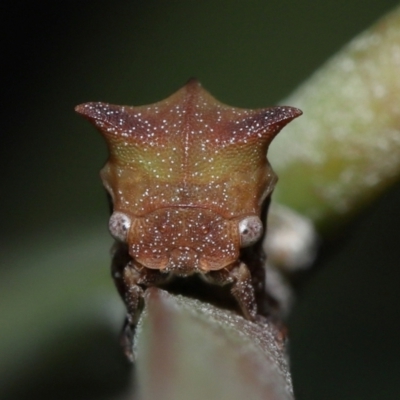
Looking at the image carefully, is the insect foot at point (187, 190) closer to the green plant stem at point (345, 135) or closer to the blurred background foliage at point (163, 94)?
the green plant stem at point (345, 135)

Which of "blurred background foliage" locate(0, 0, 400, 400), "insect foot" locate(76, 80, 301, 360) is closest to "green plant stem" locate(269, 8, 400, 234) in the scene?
"insect foot" locate(76, 80, 301, 360)

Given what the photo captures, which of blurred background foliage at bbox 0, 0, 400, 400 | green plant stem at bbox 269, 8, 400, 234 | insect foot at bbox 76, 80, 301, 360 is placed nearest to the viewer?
insect foot at bbox 76, 80, 301, 360

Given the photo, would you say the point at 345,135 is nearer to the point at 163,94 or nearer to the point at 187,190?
the point at 187,190

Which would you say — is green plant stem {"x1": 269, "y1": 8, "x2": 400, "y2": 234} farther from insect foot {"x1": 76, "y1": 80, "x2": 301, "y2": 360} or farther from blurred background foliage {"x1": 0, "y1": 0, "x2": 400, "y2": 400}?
blurred background foliage {"x1": 0, "y1": 0, "x2": 400, "y2": 400}

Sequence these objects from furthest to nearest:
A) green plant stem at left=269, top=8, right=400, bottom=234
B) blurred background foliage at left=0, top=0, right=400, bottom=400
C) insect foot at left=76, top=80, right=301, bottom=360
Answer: blurred background foliage at left=0, top=0, right=400, bottom=400 < green plant stem at left=269, top=8, right=400, bottom=234 < insect foot at left=76, top=80, right=301, bottom=360

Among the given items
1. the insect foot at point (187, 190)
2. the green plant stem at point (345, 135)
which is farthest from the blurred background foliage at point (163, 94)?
the insect foot at point (187, 190)

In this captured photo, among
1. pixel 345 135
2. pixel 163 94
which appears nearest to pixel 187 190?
pixel 345 135

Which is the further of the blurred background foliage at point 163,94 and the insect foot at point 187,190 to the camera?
the blurred background foliage at point 163,94

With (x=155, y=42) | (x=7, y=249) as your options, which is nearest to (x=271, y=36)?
(x=155, y=42)
